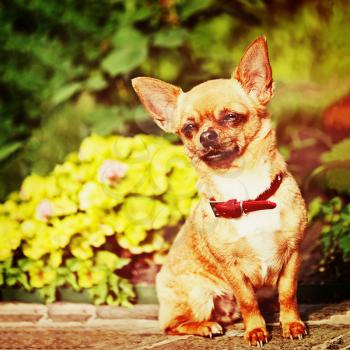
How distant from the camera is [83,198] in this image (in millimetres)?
3314

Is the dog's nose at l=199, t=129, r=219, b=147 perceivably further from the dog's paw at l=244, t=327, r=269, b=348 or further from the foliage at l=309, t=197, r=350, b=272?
the foliage at l=309, t=197, r=350, b=272

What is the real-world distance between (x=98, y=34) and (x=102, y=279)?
1821mm

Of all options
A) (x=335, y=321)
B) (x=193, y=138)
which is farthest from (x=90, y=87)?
(x=335, y=321)

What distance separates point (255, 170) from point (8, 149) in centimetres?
215

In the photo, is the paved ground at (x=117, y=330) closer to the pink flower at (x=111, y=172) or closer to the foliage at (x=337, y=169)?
the pink flower at (x=111, y=172)

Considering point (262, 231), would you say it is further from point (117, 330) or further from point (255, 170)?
point (117, 330)

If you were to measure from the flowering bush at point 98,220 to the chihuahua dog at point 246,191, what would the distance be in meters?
0.89

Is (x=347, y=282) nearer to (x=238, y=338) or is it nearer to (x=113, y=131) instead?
(x=238, y=338)

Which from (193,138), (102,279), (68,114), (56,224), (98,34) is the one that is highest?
(98,34)

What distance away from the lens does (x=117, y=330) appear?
2.81m

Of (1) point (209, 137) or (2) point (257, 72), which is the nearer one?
(1) point (209, 137)

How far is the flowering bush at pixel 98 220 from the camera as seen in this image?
326 cm

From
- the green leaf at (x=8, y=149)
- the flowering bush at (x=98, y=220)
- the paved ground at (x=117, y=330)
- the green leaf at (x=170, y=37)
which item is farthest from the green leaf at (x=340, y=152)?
the green leaf at (x=8, y=149)

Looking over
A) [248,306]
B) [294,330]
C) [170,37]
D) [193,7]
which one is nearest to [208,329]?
[248,306]
